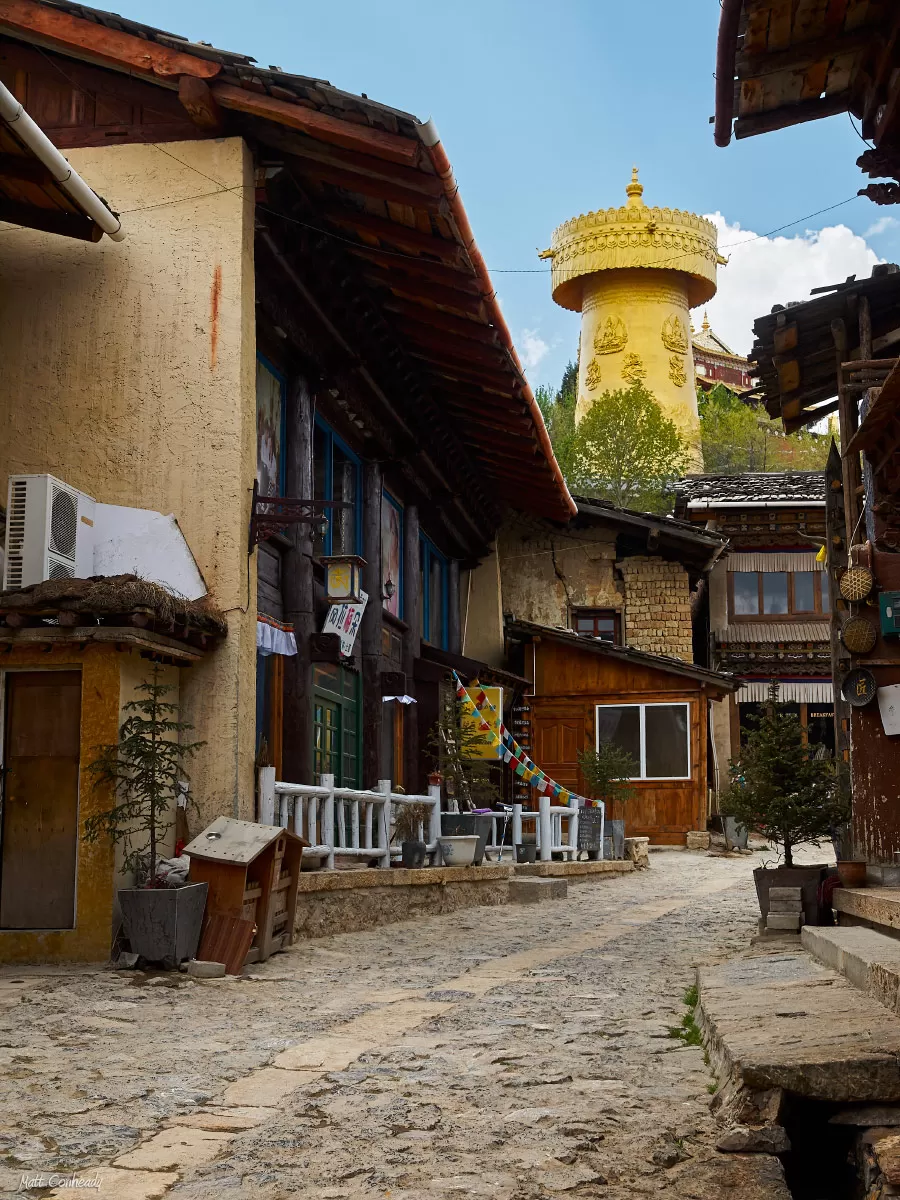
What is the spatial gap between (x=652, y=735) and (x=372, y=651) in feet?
31.7

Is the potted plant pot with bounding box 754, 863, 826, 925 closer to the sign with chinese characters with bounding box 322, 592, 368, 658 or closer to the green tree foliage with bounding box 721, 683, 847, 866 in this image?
the green tree foliage with bounding box 721, 683, 847, 866

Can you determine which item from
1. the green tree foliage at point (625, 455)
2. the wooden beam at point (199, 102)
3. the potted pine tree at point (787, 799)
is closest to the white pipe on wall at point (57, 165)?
the wooden beam at point (199, 102)

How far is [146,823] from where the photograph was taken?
8.15m

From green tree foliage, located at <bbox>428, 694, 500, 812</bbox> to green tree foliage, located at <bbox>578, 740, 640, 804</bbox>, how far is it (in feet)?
12.7

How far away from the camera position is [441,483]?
17328mm

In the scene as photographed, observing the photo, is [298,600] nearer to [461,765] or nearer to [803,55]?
[461,765]

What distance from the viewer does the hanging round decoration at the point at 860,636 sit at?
10.6 meters

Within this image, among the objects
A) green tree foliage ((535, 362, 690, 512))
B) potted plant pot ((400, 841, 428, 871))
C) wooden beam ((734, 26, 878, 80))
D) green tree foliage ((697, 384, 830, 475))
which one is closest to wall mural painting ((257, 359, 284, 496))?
potted plant pot ((400, 841, 428, 871))

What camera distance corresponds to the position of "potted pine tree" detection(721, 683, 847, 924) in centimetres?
981

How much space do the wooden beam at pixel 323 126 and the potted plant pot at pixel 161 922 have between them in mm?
5042

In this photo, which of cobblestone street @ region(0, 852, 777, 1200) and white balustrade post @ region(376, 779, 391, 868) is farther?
white balustrade post @ region(376, 779, 391, 868)

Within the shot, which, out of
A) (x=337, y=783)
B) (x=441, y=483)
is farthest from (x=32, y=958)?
(x=441, y=483)

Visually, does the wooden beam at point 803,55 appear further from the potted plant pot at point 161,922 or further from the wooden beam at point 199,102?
the wooden beam at point 199,102

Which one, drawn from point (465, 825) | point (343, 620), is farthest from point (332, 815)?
point (465, 825)
